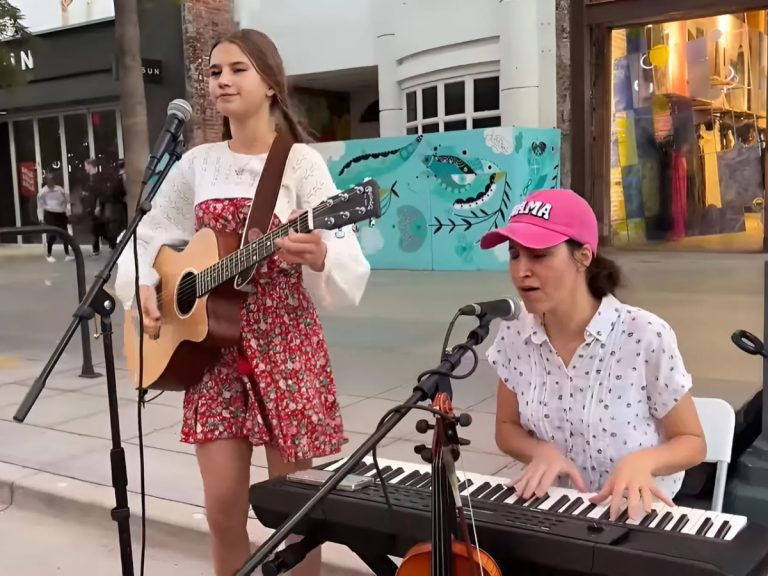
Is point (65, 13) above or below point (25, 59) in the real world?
above

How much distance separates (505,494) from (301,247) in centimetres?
84

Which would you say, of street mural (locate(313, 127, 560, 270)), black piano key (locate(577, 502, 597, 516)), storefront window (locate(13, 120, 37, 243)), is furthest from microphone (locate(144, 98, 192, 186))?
storefront window (locate(13, 120, 37, 243))

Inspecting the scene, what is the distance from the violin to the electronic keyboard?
0.33ft

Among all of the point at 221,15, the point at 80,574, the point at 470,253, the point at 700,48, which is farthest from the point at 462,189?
the point at 80,574

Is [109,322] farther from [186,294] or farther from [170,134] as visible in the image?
[170,134]

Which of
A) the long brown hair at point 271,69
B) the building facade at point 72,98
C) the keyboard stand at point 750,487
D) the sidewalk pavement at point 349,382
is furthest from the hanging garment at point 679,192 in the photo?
the long brown hair at point 271,69

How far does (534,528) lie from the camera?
167cm

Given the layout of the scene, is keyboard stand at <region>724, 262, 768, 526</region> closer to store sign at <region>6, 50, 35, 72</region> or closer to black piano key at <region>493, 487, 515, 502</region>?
black piano key at <region>493, 487, 515, 502</region>

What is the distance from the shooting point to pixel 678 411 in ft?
6.79

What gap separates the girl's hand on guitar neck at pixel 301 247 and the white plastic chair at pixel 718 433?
1.21 meters

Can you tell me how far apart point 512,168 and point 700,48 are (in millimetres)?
4481

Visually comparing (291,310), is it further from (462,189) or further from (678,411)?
(462,189)

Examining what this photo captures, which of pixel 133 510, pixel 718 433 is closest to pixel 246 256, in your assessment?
pixel 718 433

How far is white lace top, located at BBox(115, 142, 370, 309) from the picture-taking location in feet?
8.00
